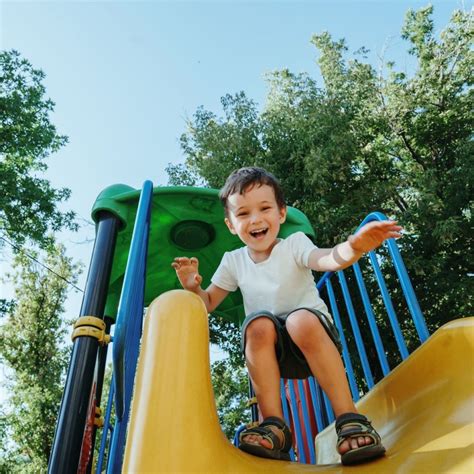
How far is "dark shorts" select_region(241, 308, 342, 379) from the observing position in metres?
1.39

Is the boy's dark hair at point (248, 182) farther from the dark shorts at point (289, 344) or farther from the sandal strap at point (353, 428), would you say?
the sandal strap at point (353, 428)

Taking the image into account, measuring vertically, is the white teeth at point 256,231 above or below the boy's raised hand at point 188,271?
above

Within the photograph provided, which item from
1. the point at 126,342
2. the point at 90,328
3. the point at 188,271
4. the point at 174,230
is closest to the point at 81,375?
the point at 90,328

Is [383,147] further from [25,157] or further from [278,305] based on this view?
[278,305]

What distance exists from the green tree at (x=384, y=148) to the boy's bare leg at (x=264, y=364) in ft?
23.7

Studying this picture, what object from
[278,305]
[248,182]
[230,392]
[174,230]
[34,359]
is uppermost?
[34,359]

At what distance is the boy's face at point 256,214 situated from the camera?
1.64 metres

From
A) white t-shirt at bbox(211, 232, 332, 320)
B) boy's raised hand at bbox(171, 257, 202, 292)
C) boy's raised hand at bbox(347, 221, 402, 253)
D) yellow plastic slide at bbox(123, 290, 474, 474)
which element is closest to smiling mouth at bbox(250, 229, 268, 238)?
white t-shirt at bbox(211, 232, 332, 320)

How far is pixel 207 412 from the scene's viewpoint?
0.91 m

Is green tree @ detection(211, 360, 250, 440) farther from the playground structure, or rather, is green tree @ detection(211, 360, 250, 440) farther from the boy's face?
the boy's face

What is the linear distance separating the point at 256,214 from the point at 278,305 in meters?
0.33

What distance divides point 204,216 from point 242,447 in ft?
6.65

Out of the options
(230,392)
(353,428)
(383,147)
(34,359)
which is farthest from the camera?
(34,359)

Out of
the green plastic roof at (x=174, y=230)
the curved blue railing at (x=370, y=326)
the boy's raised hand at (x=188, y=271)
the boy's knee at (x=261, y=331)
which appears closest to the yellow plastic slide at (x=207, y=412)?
the boy's knee at (x=261, y=331)
